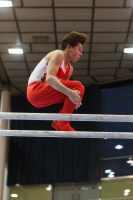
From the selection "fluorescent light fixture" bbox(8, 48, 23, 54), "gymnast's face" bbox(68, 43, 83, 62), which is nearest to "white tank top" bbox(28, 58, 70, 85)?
"gymnast's face" bbox(68, 43, 83, 62)

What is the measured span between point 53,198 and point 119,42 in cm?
552

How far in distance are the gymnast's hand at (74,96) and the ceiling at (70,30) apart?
5948 millimetres

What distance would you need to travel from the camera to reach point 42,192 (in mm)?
12750

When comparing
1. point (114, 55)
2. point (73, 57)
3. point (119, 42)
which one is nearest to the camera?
point (73, 57)

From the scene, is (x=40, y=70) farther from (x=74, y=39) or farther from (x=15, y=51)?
(x=15, y=51)

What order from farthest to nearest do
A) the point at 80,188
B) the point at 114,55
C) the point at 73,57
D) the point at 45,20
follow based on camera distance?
the point at 80,188
the point at 114,55
the point at 45,20
the point at 73,57

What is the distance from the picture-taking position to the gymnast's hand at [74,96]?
362cm

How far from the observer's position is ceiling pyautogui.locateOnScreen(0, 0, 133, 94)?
9.35 meters

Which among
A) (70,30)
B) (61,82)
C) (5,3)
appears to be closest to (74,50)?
(61,82)

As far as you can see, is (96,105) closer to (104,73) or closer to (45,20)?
(104,73)

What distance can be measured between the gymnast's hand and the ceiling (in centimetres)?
595

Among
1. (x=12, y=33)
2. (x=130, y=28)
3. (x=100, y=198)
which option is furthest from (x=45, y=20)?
(x=100, y=198)

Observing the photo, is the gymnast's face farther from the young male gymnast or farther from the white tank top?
the white tank top

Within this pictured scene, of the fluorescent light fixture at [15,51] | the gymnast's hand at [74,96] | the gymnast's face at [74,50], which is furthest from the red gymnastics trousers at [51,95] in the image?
the fluorescent light fixture at [15,51]
